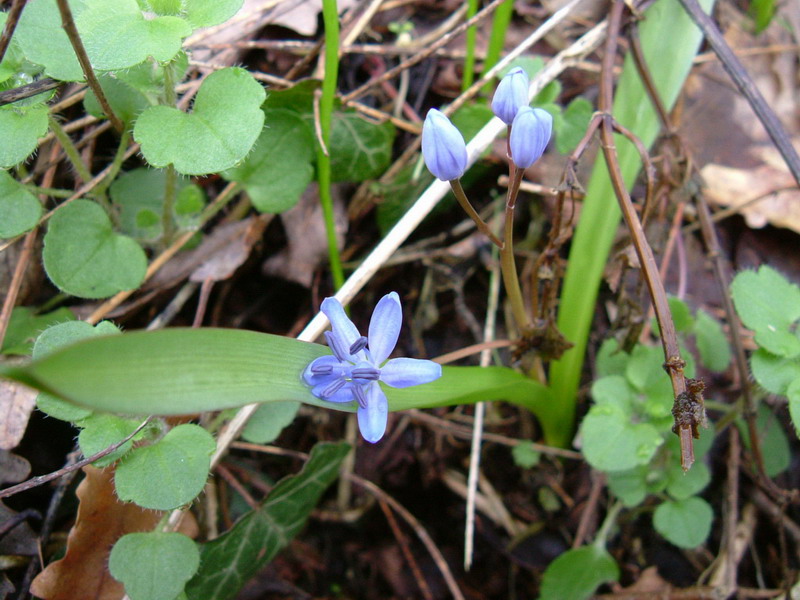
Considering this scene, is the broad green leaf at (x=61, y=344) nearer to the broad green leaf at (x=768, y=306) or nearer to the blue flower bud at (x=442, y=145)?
the blue flower bud at (x=442, y=145)

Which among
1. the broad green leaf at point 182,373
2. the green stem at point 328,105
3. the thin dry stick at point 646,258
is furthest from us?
the green stem at point 328,105

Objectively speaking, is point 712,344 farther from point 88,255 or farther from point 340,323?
point 88,255

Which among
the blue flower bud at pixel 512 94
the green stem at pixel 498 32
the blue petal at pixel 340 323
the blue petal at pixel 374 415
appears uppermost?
the blue flower bud at pixel 512 94

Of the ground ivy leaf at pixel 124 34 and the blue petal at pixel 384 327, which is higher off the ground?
the ground ivy leaf at pixel 124 34

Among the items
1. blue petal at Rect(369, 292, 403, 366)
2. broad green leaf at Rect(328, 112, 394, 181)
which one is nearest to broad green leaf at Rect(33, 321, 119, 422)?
blue petal at Rect(369, 292, 403, 366)

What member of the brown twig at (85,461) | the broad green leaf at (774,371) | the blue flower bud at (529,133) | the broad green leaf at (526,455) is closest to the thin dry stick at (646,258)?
the broad green leaf at (774,371)

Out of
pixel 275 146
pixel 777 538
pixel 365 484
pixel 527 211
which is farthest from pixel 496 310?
pixel 777 538

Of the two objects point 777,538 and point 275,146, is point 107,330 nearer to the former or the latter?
point 275,146
